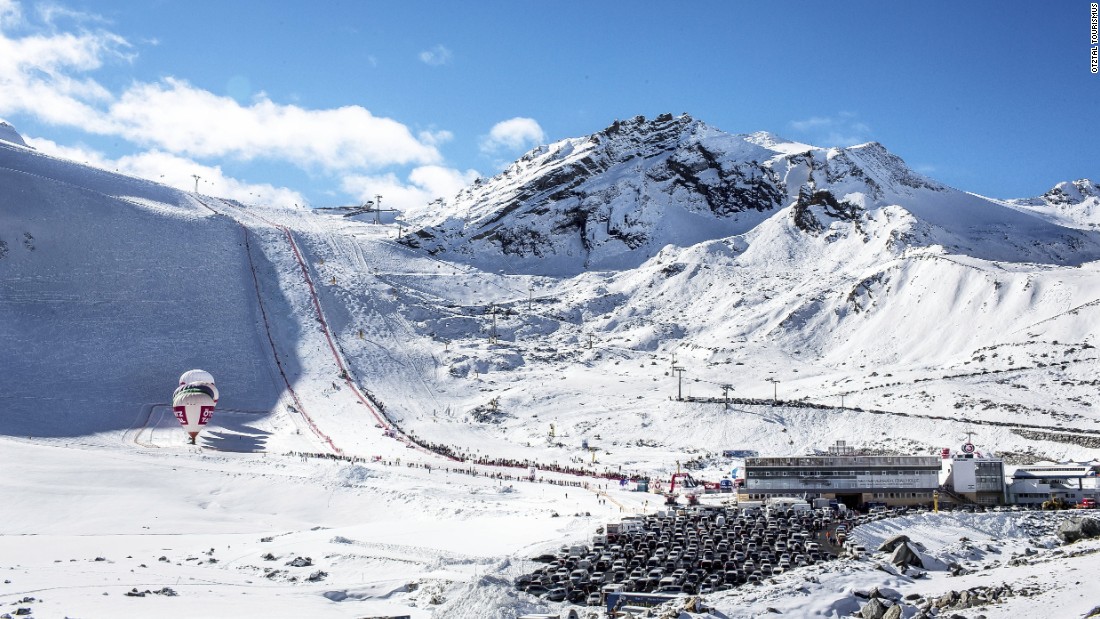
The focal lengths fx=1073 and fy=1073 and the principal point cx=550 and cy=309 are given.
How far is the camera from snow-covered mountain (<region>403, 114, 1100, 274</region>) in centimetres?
14450

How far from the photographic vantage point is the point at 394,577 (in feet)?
126

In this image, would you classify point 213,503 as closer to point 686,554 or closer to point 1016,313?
point 686,554

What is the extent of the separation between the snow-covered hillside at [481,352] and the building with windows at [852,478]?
8.62m

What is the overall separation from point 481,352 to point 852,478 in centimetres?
5207

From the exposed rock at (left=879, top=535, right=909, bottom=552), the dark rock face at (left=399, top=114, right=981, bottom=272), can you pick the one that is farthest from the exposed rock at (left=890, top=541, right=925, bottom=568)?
the dark rock face at (left=399, top=114, right=981, bottom=272)

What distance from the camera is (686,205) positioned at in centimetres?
15888

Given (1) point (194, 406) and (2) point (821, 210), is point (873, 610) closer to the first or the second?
(1) point (194, 406)

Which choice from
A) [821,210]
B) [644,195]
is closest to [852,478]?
[821,210]

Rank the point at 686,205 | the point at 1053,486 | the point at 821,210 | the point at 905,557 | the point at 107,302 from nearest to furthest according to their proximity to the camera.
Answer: the point at 905,557, the point at 1053,486, the point at 107,302, the point at 821,210, the point at 686,205

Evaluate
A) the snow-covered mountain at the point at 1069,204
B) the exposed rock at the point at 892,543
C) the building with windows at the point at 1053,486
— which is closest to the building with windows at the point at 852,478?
the building with windows at the point at 1053,486

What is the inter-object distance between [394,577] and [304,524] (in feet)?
49.4

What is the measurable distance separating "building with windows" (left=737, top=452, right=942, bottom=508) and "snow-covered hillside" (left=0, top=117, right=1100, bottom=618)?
8625 millimetres

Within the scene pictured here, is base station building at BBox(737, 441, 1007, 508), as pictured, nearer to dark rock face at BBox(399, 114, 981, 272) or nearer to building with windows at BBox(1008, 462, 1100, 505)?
building with windows at BBox(1008, 462, 1100, 505)

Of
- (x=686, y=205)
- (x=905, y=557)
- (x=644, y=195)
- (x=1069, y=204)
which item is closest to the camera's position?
(x=905, y=557)
